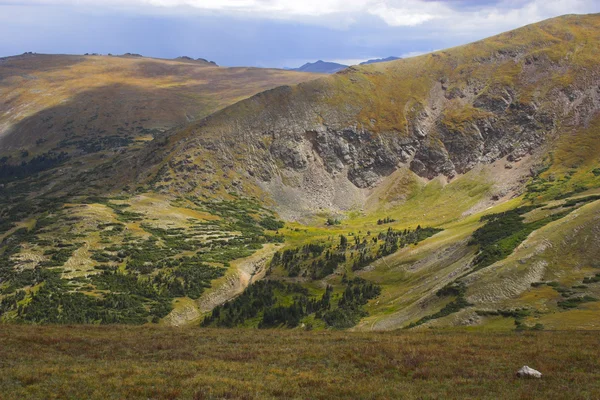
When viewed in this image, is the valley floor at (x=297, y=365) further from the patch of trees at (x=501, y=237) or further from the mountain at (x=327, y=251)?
the patch of trees at (x=501, y=237)

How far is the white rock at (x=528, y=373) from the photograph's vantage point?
1051 inches

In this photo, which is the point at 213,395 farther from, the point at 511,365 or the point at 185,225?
the point at 185,225

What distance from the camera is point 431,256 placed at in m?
95.7

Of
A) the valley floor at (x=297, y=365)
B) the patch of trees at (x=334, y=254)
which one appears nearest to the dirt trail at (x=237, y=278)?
the patch of trees at (x=334, y=254)

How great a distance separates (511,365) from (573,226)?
42.0 m

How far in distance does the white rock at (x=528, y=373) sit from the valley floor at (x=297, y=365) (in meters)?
0.45

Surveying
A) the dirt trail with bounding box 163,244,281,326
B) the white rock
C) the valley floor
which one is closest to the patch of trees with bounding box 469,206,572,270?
the valley floor

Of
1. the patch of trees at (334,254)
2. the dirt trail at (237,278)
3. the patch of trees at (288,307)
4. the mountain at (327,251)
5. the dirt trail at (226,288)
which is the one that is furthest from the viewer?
the patch of trees at (334,254)

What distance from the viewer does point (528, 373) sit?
87.7ft

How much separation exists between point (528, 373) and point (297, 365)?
13846mm

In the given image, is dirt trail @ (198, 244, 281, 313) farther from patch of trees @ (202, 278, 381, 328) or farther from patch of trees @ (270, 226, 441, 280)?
patch of trees @ (202, 278, 381, 328)

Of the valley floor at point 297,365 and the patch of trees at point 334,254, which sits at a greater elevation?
the valley floor at point 297,365

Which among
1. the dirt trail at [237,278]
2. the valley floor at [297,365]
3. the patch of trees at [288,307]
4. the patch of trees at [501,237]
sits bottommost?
the dirt trail at [237,278]

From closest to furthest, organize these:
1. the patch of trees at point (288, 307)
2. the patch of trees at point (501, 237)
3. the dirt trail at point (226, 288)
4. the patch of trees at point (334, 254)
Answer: the patch of trees at point (501, 237) < the patch of trees at point (288, 307) < the dirt trail at point (226, 288) < the patch of trees at point (334, 254)
